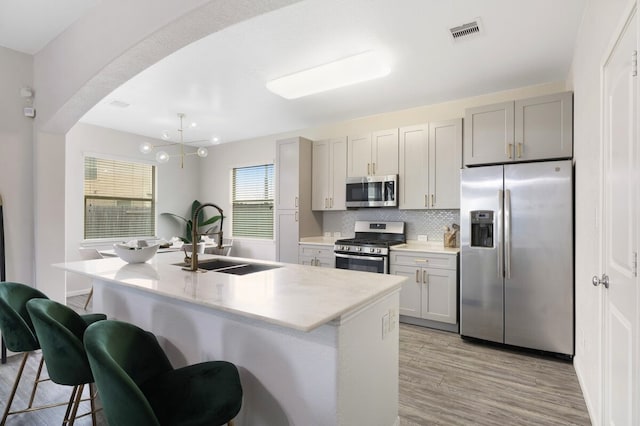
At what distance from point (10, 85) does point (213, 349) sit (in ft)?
Result: 10.3

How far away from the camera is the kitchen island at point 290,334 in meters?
1.39

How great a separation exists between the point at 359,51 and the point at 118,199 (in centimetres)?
496

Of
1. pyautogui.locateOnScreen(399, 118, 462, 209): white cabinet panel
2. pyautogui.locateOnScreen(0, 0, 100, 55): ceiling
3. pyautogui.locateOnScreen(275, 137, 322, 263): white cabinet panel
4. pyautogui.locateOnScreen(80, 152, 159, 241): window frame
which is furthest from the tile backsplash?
pyautogui.locateOnScreen(0, 0, 100, 55): ceiling

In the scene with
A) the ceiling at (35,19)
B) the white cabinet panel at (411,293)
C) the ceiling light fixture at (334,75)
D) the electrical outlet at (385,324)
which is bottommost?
the white cabinet panel at (411,293)

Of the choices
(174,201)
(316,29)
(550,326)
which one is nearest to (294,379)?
(316,29)

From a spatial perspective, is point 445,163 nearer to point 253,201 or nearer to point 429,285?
point 429,285

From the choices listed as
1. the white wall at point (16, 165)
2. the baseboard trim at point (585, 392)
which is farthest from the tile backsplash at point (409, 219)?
the white wall at point (16, 165)

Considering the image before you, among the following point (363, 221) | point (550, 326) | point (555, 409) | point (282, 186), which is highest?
point (282, 186)

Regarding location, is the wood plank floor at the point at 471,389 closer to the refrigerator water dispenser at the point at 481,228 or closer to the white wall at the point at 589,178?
the white wall at the point at 589,178

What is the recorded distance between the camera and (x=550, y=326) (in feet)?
9.82

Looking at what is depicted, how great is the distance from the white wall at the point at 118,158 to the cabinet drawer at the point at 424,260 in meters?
4.60

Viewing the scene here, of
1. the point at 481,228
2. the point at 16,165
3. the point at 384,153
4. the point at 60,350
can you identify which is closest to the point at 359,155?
the point at 384,153

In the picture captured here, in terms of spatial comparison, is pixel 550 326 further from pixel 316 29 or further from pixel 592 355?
pixel 316 29

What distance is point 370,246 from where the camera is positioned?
414 centimetres
